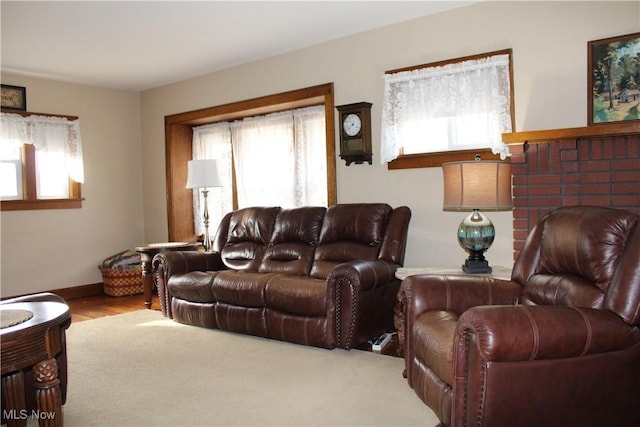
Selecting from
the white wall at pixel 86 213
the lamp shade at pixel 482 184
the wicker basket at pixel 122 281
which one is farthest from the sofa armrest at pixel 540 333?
the white wall at pixel 86 213

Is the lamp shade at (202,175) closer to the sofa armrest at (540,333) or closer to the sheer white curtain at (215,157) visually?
the sheer white curtain at (215,157)

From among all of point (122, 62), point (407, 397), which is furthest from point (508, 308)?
point (122, 62)

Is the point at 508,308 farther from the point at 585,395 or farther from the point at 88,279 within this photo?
the point at 88,279

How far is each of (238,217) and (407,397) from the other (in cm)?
261

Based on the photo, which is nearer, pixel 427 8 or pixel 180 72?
pixel 427 8

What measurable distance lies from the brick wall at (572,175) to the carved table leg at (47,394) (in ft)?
9.03

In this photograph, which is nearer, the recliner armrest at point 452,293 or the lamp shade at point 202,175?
the recliner armrest at point 452,293

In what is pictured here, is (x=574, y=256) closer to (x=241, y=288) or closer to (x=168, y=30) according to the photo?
(x=241, y=288)

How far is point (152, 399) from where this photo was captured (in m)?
2.77

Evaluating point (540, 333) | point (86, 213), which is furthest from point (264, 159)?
point (540, 333)

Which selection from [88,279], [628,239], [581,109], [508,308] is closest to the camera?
[508,308]

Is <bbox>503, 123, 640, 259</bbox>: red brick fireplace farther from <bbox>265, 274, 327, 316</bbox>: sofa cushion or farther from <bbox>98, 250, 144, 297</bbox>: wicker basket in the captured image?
<bbox>98, 250, 144, 297</bbox>: wicker basket

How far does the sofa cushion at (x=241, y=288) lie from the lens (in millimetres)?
3809

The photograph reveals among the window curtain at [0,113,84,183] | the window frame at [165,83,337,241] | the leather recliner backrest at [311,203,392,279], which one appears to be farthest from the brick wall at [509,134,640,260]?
the window curtain at [0,113,84,183]
